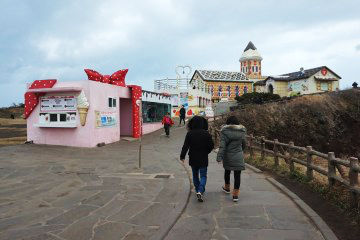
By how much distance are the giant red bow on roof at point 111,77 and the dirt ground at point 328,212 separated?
11.4m

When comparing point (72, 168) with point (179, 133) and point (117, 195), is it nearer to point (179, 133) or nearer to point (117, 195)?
point (117, 195)

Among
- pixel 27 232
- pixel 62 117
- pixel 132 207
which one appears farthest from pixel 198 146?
pixel 62 117

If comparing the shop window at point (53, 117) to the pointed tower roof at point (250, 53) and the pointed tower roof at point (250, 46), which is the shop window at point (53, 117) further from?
the pointed tower roof at point (250, 46)

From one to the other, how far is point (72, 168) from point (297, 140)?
554 inches

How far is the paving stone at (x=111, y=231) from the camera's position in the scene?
15.2ft

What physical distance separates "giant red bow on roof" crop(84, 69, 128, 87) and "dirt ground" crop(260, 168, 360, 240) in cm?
1140

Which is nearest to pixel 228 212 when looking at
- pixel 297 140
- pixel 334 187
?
pixel 334 187

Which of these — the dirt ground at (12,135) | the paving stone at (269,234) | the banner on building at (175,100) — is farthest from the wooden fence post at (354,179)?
the banner on building at (175,100)

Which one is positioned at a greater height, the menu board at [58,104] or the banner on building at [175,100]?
the banner on building at [175,100]

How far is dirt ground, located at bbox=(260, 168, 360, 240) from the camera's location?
484cm

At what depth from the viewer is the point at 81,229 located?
194 inches

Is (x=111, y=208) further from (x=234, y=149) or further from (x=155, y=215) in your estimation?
(x=234, y=149)

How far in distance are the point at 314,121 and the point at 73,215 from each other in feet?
61.1

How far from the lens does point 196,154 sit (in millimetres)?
6375
